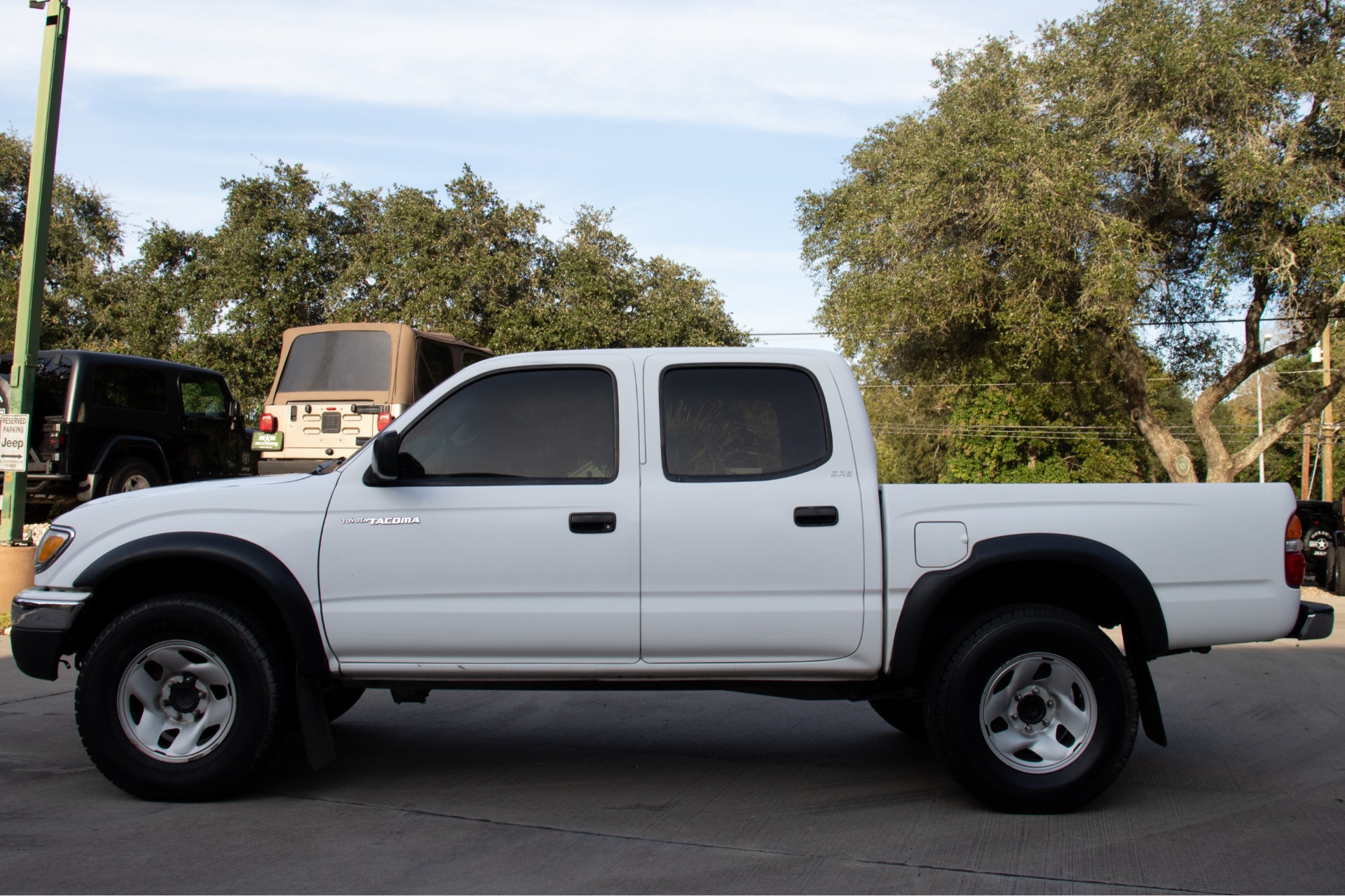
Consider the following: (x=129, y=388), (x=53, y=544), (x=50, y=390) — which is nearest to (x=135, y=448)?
(x=129, y=388)

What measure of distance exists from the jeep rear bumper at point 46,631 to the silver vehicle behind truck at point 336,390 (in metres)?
9.30

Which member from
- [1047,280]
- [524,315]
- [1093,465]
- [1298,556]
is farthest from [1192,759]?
[1093,465]

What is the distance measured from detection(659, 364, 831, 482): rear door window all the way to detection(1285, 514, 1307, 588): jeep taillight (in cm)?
198

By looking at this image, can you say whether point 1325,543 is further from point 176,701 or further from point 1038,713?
point 176,701

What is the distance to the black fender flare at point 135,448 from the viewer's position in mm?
13156

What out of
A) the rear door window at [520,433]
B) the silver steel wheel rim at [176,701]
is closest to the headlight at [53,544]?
the silver steel wheel rim at [176,701]

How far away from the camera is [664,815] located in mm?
4750

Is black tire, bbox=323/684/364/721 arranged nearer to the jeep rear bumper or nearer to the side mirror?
the jeep rear bumper

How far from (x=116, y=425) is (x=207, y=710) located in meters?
9.75

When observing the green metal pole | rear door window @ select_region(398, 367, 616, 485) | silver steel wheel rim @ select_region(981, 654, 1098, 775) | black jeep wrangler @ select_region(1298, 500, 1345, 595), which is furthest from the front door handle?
black jeep wrangler @ select_region(1298, 500, 1345, 595)

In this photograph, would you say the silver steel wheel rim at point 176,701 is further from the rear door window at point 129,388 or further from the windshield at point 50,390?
the rear door window at point 129,388

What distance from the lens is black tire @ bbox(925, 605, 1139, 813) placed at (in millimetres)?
4715

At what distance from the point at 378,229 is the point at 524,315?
5.48m

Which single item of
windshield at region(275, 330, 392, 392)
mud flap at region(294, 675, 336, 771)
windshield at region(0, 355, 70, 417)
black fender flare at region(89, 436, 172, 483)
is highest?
windshield at region(275, 330, 392, 392)
